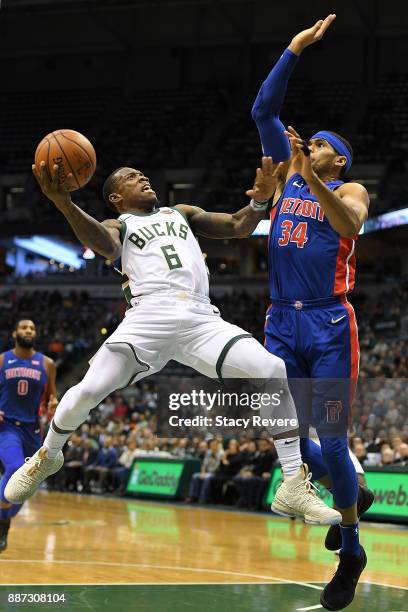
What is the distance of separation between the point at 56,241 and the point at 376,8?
1591cm

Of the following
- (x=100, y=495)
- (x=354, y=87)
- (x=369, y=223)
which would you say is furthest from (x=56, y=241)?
(x=100, y=495)

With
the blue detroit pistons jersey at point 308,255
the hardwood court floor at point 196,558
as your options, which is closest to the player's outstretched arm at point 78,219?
the blue detroit pistons jersey at point 308,255

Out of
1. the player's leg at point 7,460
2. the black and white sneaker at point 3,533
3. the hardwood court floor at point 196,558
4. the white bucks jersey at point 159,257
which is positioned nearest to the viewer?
the white bucks jersey at point 159,257

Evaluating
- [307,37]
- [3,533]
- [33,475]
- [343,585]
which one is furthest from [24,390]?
[307,37]

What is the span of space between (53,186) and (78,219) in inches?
10.0

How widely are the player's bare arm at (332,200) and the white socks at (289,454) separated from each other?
1310mm

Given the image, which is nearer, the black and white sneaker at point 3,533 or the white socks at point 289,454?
the white socks at point 289,454

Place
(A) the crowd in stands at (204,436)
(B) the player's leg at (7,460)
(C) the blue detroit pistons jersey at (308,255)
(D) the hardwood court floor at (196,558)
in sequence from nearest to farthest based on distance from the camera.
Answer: (C) the blue detroit pistons jersey at (308,255)
(D) the hardwood court floor at (196,558)
(B) the player's leg at (7,460)
(A) the crowd in stands at (204,436)

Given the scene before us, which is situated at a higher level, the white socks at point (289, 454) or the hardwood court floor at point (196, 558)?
the white socks at point (289, 454)

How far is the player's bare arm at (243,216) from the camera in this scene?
20.8ft

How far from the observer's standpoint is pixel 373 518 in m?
14.8

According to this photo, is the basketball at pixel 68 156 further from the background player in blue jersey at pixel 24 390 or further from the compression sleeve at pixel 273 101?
the background player in blue jersey at pixel 24 390

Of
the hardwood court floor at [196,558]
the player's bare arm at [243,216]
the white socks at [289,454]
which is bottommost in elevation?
the hardwood court floor at [196,558]

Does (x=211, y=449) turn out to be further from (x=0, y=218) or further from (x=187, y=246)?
(x=0, y=218)
